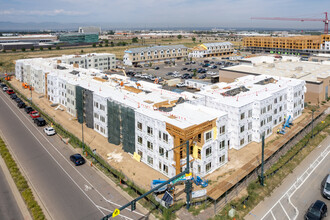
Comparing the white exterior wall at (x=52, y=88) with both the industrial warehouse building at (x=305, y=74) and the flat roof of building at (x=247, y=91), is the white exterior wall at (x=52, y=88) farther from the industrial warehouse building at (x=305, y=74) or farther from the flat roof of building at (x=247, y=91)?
the industrial warehouse building at (x=305, y=74)

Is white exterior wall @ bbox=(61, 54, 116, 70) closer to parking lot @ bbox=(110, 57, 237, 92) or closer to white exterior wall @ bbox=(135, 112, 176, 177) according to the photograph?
parking lot @ bbox=(110, 57, 237, 92)

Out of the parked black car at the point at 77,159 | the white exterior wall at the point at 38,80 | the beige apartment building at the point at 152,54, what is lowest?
the parked black car at the point at 77,159

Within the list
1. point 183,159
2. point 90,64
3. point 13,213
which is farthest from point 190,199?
point 90,64

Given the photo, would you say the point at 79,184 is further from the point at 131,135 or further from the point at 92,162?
the point at 131,135

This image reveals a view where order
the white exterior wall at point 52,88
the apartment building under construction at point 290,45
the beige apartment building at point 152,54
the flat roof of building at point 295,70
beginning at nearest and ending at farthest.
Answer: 1. the white exterior wall at point 52,88
2. the flat roof of building at point 295,70
3. the beige apartment building at point 152,54
4. the apartment building under construction at point 290,45

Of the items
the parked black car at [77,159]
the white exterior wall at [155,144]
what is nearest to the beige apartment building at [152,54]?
the parked black car at [77,159]

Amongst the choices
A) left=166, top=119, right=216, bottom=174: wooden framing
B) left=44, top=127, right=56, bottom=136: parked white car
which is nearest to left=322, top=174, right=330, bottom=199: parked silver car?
left=166, top=119, right=216, bottom=174: wooden framing

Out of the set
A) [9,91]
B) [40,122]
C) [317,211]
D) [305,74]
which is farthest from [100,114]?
[305,74]

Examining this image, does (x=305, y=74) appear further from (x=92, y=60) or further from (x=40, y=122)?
(x=92, y=60)
